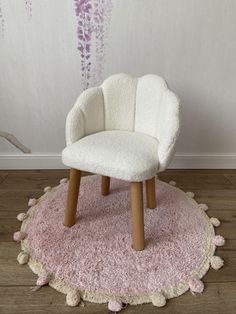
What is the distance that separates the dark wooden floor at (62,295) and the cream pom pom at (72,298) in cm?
2

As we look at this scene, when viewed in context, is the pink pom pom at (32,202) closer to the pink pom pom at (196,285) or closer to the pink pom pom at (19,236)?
the pink pom pom at (19,236)

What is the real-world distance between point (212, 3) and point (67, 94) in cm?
96

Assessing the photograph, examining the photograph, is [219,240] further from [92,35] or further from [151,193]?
[92,35]

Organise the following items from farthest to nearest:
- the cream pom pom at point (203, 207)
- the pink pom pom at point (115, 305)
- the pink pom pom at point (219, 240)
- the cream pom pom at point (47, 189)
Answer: the cream pom pom at point (47, 189)
the cream pom pom at point (203, 207)
the pink pom pom at point (219, 240)
the pink pom pom at point (115, 305)

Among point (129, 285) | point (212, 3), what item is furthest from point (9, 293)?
point (212, 3)

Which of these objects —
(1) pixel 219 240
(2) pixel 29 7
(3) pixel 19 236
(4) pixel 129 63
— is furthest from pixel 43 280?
(2) pixel 29 7

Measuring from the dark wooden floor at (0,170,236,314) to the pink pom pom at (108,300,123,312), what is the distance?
0.07 feet

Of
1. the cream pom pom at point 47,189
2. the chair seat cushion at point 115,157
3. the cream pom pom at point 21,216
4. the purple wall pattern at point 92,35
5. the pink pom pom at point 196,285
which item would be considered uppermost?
the purple wall pattern at point 92,35

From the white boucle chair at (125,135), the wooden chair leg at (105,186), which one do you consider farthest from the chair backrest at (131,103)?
the wooden chair leg at (105,186)

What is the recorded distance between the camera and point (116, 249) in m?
1.06

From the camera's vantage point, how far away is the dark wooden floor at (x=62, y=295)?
0.84m

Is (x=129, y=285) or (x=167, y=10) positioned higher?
(x=167, y=10)

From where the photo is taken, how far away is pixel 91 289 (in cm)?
90

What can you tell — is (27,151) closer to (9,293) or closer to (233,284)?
(9,293)
